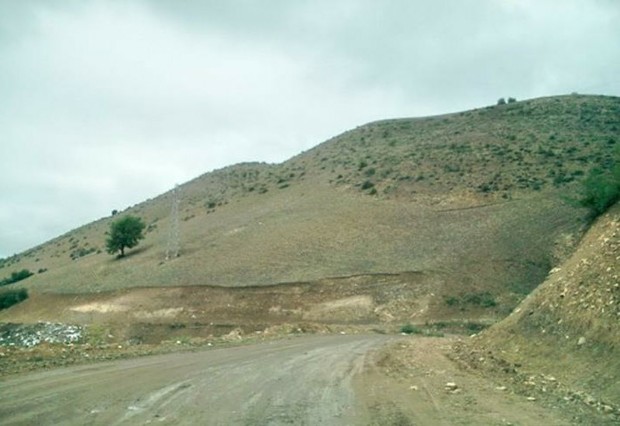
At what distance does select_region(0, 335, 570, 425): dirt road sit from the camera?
32.1 ft

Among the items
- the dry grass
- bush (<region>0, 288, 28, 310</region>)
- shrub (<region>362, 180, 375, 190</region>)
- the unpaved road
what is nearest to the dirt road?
the unpaved road

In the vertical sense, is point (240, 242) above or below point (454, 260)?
above

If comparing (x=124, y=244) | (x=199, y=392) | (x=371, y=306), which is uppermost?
(x=124, y=244)

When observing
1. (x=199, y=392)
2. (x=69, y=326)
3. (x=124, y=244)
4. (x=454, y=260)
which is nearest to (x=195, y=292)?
(x=69, y=326)

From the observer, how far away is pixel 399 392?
12.0 meters

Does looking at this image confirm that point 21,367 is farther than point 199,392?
Yes

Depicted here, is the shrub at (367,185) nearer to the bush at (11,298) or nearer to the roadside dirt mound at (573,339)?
the bush at (11,298)

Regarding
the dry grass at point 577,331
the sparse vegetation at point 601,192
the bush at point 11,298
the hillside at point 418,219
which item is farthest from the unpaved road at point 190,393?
the bush at point 11,298

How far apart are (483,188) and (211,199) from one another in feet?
163

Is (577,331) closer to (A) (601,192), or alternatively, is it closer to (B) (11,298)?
(A) (601,192)

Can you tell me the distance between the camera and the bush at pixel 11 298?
2645 inches

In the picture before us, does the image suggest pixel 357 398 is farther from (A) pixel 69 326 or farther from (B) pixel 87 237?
(B) pixel 87 237

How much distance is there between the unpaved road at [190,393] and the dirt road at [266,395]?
2 cm

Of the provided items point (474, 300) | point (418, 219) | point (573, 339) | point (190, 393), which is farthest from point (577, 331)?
point (418, 219)
